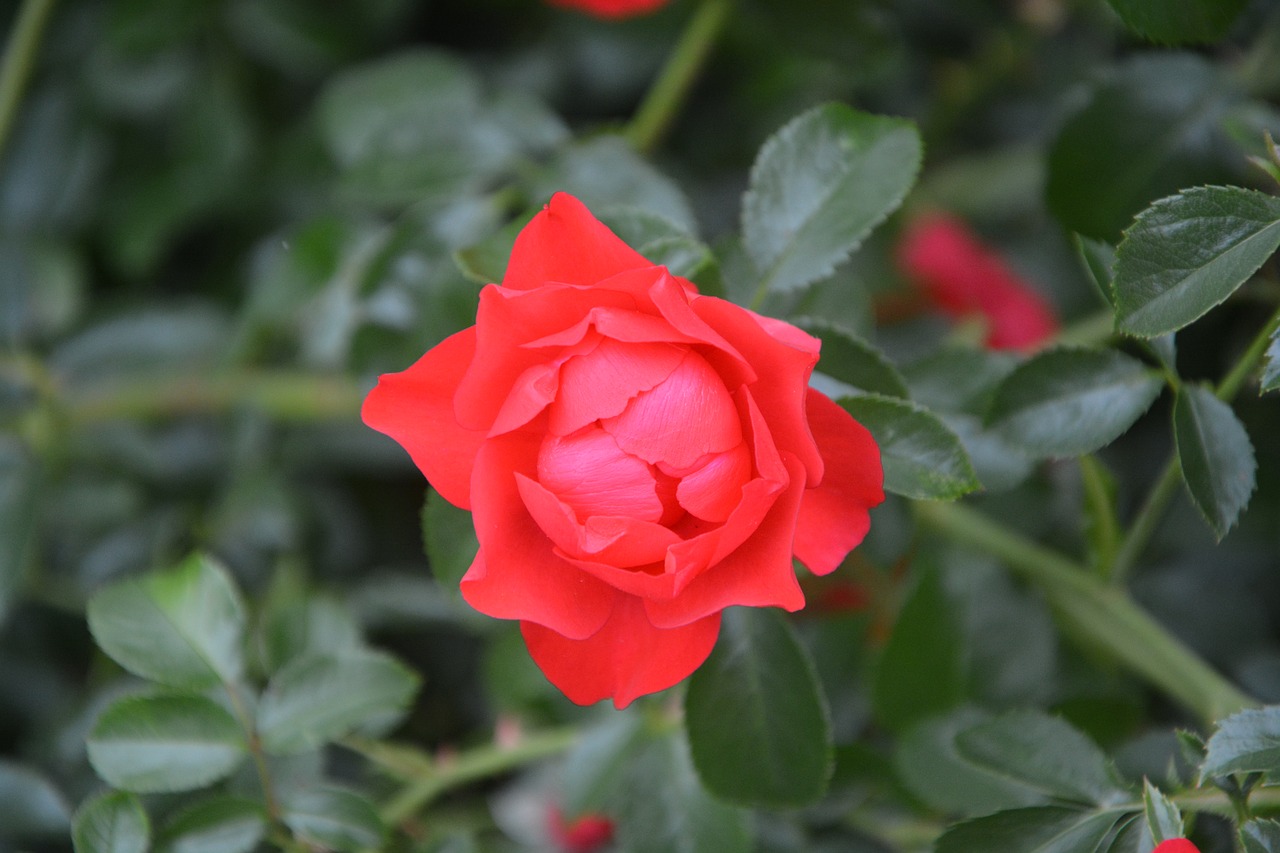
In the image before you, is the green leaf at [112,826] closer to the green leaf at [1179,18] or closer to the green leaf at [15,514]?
the green leaf at [15,514]

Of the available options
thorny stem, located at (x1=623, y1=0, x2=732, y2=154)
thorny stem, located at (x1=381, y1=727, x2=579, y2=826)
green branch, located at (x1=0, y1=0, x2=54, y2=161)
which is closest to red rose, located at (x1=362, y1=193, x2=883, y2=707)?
thorny stem, located at (x1=381, y1=727, x2=579, y2=826)

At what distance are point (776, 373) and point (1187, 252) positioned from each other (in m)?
0.23

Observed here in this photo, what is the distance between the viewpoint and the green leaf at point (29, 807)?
0.65 meters

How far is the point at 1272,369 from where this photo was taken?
0.46 m

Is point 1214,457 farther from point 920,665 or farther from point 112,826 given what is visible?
point 112,826

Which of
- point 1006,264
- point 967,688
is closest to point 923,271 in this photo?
point 1006,264

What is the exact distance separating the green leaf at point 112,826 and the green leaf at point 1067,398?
21.2 inches

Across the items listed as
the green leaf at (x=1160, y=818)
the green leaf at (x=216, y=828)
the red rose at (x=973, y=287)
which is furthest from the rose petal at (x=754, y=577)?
the red rose at (x=973, y=287)

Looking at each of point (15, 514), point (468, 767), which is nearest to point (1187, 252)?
point (468, 767)

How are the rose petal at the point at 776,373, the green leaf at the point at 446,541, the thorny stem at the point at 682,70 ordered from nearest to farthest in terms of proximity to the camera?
the rose petal at the point at 776,373 < the green leaf at the point at 446,541 < the thorny stem at the point at 682,70

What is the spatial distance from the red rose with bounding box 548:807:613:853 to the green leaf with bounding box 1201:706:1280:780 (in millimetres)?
592

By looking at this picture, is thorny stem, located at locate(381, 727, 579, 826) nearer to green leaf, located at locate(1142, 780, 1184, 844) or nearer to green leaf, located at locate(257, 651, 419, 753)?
green leaf, located at locate(257, 651, 419, 753)

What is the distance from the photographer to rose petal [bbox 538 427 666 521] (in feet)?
1.47

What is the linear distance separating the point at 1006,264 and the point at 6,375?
112 cm
